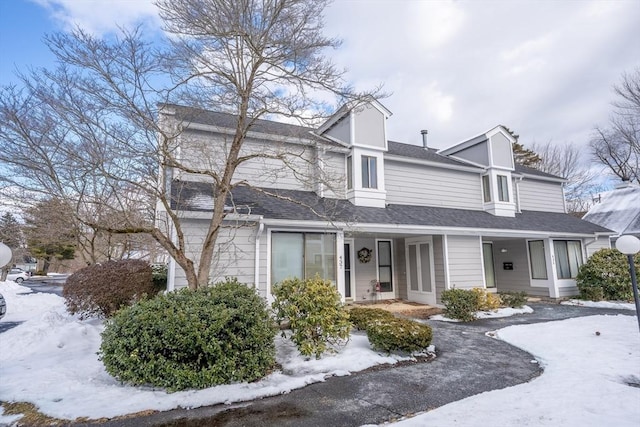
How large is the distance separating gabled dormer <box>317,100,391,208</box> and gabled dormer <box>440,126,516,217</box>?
5179 millimetres

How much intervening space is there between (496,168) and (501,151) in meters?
0.90

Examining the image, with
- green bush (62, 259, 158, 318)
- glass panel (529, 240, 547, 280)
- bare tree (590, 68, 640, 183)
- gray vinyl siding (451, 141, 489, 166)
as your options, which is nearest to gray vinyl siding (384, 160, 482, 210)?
gray vinyl siding (451, 141, 489, 166)

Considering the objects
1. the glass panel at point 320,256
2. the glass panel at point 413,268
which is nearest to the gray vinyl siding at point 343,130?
the glass panel at point 320,256

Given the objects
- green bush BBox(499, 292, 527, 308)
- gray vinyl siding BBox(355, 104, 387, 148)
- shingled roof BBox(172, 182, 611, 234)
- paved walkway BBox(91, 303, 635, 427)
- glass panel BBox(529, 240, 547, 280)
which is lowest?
paved walkway BBox(91, 303, 635, 427)

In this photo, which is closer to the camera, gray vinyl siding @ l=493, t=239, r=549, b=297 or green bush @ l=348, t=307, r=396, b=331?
green bush @ l=348, t=307, r=396, b=331

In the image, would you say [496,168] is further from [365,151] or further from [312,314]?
[312,314]

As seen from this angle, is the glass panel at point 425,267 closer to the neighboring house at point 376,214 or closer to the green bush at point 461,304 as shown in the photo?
the neighboring house at point 376,214

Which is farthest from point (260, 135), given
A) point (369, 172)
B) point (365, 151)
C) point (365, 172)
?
point (369, 172)

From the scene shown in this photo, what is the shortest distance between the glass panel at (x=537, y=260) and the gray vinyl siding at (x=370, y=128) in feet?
26.3

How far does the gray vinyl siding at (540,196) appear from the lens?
15.5 meters

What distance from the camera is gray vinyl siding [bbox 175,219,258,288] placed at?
7.61 meters

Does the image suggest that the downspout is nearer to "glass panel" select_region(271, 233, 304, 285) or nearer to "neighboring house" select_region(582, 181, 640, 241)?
"glass panel" select_region(271, 233, 304, 285)

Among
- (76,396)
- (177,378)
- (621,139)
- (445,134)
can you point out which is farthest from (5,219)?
(621,139)

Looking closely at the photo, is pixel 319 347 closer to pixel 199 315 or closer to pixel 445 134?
pixel 199 315
